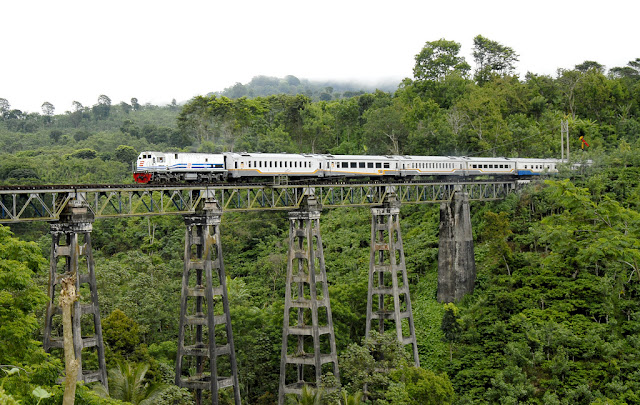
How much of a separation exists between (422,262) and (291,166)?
1969 cm

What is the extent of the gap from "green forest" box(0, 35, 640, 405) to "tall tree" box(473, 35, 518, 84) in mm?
3350

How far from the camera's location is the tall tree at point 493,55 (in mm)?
94875

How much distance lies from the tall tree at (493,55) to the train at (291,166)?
154ft

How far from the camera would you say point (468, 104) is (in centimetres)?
6912

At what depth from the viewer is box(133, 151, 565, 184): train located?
32219mm

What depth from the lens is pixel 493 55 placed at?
3775 inches

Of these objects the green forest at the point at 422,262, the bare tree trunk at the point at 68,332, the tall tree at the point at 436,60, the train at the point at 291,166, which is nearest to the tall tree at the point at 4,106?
the green forest at the point at 422,262

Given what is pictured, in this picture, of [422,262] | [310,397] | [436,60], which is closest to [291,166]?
[310,397]

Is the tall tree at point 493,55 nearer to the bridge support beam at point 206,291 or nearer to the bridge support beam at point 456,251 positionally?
the bridge support beam at point 456,251

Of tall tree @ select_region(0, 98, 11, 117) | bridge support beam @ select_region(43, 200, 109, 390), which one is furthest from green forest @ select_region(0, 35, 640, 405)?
tall tree @ select_region(0, 98, 11, 117)

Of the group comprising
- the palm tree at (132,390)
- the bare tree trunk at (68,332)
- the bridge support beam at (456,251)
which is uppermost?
the bare tree trunk at (68,332)

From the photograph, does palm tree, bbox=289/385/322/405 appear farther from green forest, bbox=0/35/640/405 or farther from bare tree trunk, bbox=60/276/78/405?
bare tree trunk, bbox=60/276/78/405

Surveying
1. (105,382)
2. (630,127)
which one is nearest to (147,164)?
(105,382)

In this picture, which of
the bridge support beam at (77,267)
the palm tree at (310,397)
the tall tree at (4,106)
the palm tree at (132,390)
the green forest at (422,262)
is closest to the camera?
the bridge support beam at (77,267)
